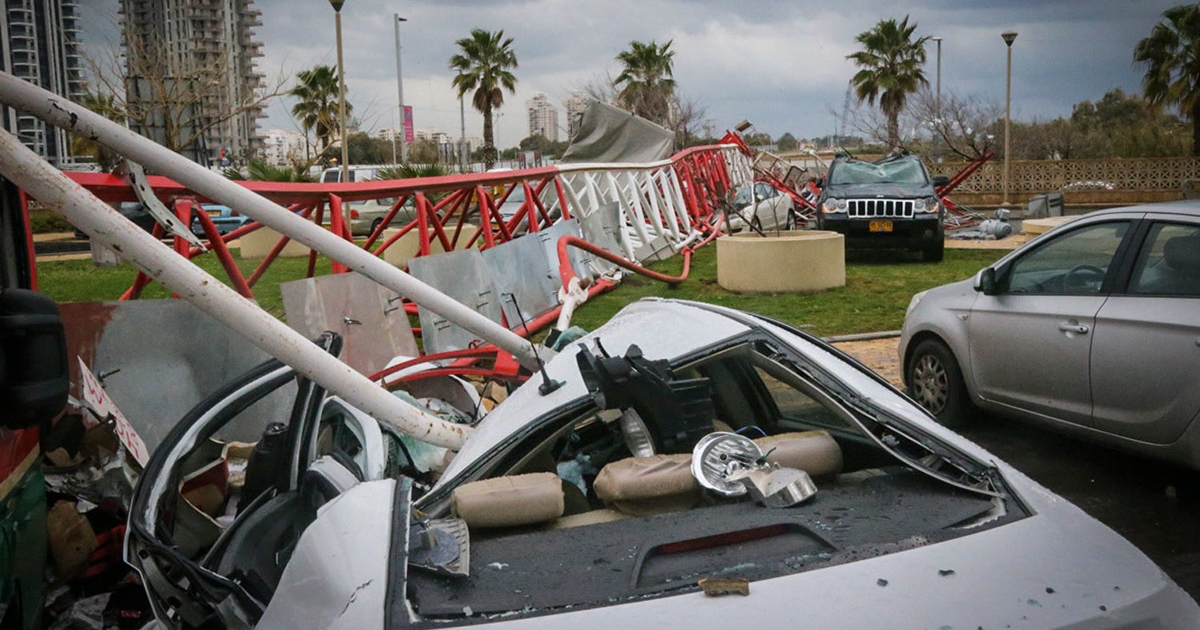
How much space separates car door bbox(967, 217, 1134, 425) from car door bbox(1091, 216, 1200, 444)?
0.39ft

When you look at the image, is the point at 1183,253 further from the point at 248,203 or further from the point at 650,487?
the point at 248,203

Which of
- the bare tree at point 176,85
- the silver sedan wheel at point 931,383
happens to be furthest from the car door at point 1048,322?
the bare tree at point 176,85

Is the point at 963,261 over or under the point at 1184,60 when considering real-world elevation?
under

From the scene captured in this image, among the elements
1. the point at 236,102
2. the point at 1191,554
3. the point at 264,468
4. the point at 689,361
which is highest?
the point at 236,102

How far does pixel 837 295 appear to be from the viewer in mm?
12430

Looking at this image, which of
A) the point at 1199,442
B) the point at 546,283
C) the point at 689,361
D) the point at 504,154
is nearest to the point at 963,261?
the point at 546,283

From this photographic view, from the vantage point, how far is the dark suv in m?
15.2

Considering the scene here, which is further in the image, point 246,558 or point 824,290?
point 824,290

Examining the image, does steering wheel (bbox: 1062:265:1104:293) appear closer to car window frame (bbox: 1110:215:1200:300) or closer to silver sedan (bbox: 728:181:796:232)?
car window frame (bbox: 1110:215:1200:300)

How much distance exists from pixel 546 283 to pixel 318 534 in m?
8.80

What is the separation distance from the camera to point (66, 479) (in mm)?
4492

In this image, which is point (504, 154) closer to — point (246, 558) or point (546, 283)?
point (546, 283)

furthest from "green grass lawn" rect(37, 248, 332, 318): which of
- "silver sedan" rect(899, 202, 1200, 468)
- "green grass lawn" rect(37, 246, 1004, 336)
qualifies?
"silver sedan" rect(899, 202, 1200, 468)

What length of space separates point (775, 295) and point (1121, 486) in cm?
712
